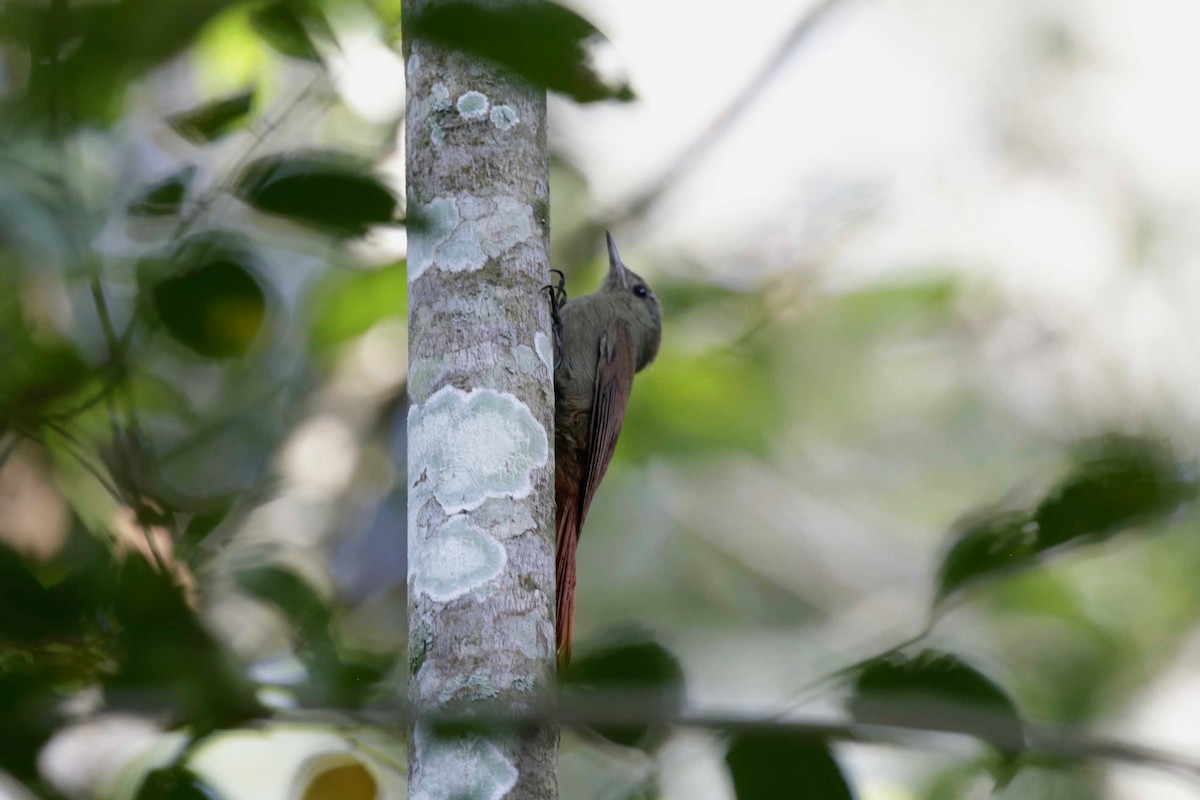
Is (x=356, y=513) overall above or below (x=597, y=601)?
above

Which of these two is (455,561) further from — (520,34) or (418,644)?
(520,34)

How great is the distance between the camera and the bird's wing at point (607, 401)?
3.69 meters

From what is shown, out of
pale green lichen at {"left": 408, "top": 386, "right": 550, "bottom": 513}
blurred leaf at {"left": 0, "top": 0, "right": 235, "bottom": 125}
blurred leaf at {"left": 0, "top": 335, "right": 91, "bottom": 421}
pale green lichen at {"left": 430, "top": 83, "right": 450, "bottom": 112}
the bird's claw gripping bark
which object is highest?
blurred leaf at {"left": 0, "top": 0, "right": 235, "bottom": 125}

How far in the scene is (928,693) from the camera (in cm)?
89

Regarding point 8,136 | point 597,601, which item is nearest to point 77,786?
point 8,136

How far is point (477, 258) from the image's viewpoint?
7.79 feet

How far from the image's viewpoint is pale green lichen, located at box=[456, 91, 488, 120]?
2.46m

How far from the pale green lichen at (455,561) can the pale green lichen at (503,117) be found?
795mm

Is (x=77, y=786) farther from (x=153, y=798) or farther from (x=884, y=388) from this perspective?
(x=884, y=388)

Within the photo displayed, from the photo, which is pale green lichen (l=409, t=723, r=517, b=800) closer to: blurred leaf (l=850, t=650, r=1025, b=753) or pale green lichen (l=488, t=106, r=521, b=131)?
blurred leaf (l=850, t=650, r=1025, b=753)

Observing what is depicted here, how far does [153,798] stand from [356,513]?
10.1 feet

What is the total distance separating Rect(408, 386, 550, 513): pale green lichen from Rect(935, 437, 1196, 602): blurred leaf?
131 centimetres

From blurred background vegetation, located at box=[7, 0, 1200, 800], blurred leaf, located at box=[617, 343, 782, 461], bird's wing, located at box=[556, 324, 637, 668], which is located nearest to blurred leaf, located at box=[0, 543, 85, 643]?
blurred background vegetation, located at box=[7, 0, 1200, 800]

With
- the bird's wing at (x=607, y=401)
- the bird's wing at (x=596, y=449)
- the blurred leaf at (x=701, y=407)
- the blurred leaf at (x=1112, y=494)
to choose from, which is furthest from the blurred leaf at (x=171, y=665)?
the blurred leaf at (x=701, y=407)
